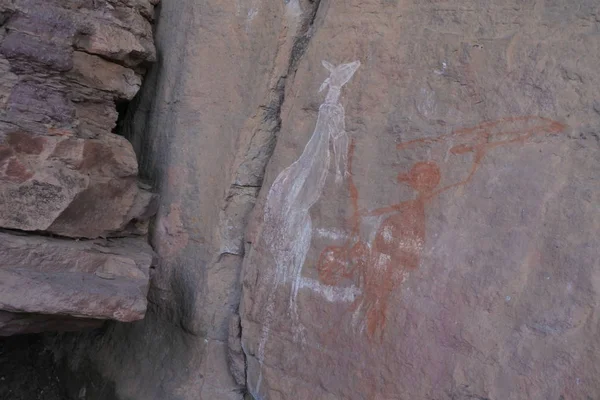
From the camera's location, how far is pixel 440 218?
7.57 ft

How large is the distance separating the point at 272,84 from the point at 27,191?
4.05 ft

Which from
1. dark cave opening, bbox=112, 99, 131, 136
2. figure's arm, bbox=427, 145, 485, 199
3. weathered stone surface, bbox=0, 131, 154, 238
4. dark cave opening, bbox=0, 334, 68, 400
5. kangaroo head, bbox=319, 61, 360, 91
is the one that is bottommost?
dark cave opening, bbox=0, 334, 68, 400

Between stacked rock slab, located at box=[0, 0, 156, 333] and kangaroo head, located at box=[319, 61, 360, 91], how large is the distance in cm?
106

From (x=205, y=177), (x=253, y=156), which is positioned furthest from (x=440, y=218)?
(x=205, y=177)

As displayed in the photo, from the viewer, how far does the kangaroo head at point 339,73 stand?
265 cm

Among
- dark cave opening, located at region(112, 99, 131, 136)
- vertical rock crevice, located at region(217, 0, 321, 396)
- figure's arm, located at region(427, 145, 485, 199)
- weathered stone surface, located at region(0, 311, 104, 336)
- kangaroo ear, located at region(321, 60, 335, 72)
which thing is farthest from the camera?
dark cave opening, located at region(112, 99, 131, 136)

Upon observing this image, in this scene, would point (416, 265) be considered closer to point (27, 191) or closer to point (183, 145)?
point (183, 145)

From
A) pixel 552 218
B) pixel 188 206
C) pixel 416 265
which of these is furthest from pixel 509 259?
pixel 188 206

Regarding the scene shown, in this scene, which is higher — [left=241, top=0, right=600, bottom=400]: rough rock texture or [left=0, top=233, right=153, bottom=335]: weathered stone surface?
[left=241, top=0, right=600, bottom=400]: rough rock texture

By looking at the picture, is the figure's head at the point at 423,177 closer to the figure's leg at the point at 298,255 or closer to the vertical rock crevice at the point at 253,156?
the figure's leg at the point at 298,255

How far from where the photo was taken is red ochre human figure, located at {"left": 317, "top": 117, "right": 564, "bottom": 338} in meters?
2.28

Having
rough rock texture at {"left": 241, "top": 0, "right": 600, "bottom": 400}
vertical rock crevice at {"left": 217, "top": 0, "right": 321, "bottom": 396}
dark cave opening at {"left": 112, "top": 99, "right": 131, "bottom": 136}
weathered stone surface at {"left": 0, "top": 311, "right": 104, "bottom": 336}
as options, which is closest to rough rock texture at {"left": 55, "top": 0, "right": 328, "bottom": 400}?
vertical rock crevice at {"left": 217, "top": 0, "right": 321, "bottom": 396}

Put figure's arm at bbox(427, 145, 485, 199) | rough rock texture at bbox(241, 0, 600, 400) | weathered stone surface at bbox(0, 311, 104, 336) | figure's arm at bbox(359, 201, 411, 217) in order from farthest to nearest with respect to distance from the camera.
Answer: weathered stone surface at bbox(0, 311, 104, 336), figure's arm at bbox(359, 201, 411, 217), figure's arm at bbox(427, 145, 485, 199), rough rock texture at bbox(241, 0, 600, 400)

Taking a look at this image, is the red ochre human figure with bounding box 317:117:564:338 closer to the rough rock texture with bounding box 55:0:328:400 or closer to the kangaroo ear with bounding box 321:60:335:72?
the kangaroo ear with bounding box 321:60:335:72
